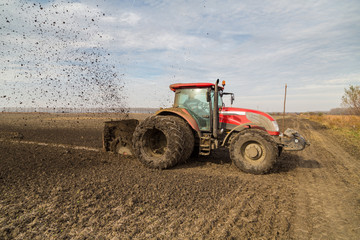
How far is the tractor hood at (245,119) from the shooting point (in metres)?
5.70

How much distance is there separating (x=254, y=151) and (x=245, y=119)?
1.02 meters

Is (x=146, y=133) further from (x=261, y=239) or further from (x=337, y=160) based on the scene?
(x=337, y=160)

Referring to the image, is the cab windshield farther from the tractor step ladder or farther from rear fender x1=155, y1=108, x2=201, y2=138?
the tractor step ladder

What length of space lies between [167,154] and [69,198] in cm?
261

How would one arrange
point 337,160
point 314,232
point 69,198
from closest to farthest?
point 314,232
point 69,198
point 337,160

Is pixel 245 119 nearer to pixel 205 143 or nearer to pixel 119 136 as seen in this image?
pixel 205 143

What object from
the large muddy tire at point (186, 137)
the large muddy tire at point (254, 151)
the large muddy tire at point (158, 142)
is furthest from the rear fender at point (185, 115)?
the large muddy tire at point (254, 151)

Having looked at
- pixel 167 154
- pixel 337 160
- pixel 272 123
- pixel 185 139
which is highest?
pixel 272 123

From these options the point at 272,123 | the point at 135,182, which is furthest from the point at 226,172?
the point at 135,182

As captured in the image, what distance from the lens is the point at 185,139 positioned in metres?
5.73

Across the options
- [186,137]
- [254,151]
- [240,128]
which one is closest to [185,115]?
[186,137]

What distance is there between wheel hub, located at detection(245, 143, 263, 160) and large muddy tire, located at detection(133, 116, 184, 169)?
1782 mm

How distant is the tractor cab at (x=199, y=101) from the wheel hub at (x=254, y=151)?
1.23 m

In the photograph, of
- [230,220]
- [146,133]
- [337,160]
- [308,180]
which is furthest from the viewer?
[337,160]
